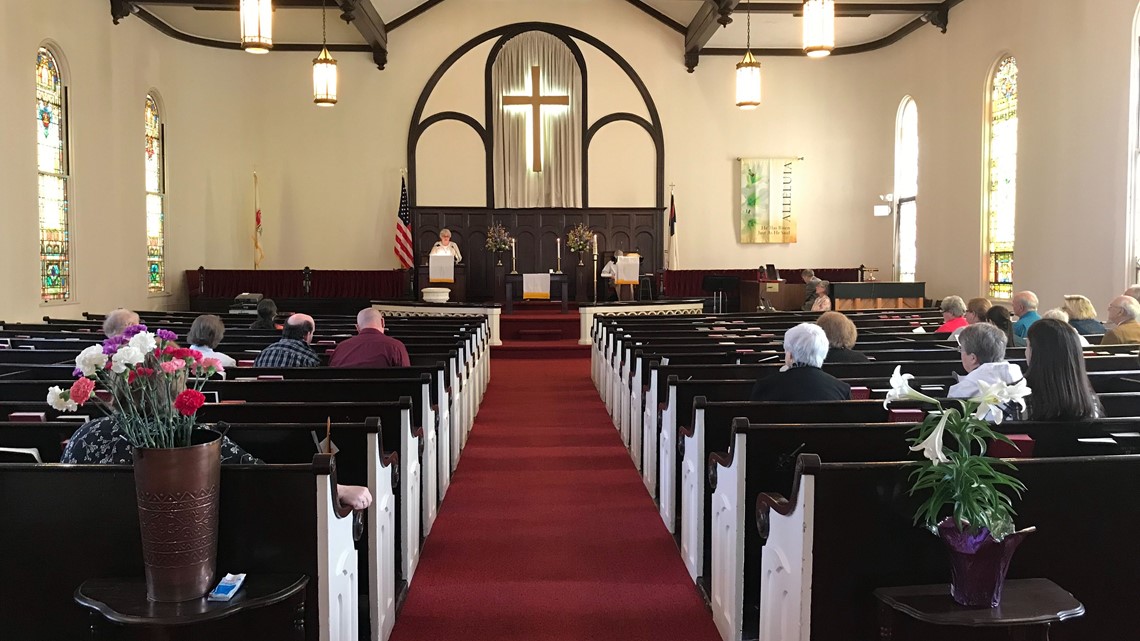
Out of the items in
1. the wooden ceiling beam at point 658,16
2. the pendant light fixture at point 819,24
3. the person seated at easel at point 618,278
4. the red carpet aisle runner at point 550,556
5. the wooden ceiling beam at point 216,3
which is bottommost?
the red carpet aisle runner at point 550,556

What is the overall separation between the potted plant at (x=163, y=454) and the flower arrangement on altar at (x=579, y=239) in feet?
45.4

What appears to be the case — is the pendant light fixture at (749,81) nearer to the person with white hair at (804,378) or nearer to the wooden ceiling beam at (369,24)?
the wooden ceiling beam at (369,24)

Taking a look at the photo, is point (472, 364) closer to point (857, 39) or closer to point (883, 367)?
point (883, 367)

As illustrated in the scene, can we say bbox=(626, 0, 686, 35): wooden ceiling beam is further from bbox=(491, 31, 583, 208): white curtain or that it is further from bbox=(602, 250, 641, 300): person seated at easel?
bbox=(602, 250, 641, 300): person seated at easel

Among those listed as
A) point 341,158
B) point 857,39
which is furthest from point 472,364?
point 857,39

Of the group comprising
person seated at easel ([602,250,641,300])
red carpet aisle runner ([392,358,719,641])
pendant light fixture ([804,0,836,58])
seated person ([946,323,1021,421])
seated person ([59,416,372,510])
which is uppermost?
pendant light fixture ([804,0,836,58])

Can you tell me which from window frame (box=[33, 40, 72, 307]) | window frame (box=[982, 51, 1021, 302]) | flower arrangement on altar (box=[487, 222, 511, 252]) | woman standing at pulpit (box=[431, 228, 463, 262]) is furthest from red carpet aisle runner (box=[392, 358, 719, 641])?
flower arrangement on altar (box=[487, 222, 511, 252])

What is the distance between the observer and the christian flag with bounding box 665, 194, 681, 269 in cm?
1694

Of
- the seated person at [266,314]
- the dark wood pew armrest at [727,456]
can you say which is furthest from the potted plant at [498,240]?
the dark wood pew armrest at [727,456]

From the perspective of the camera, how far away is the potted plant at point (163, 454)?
7.35ft

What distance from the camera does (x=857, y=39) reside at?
54.9 feet

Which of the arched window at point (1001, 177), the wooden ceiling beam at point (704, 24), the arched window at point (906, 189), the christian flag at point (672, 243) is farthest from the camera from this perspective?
the christian flag at point (672, 243)

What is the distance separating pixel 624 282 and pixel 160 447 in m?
13.1

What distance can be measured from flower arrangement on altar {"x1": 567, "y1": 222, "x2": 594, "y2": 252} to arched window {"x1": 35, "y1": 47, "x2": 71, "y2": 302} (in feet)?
26.2
